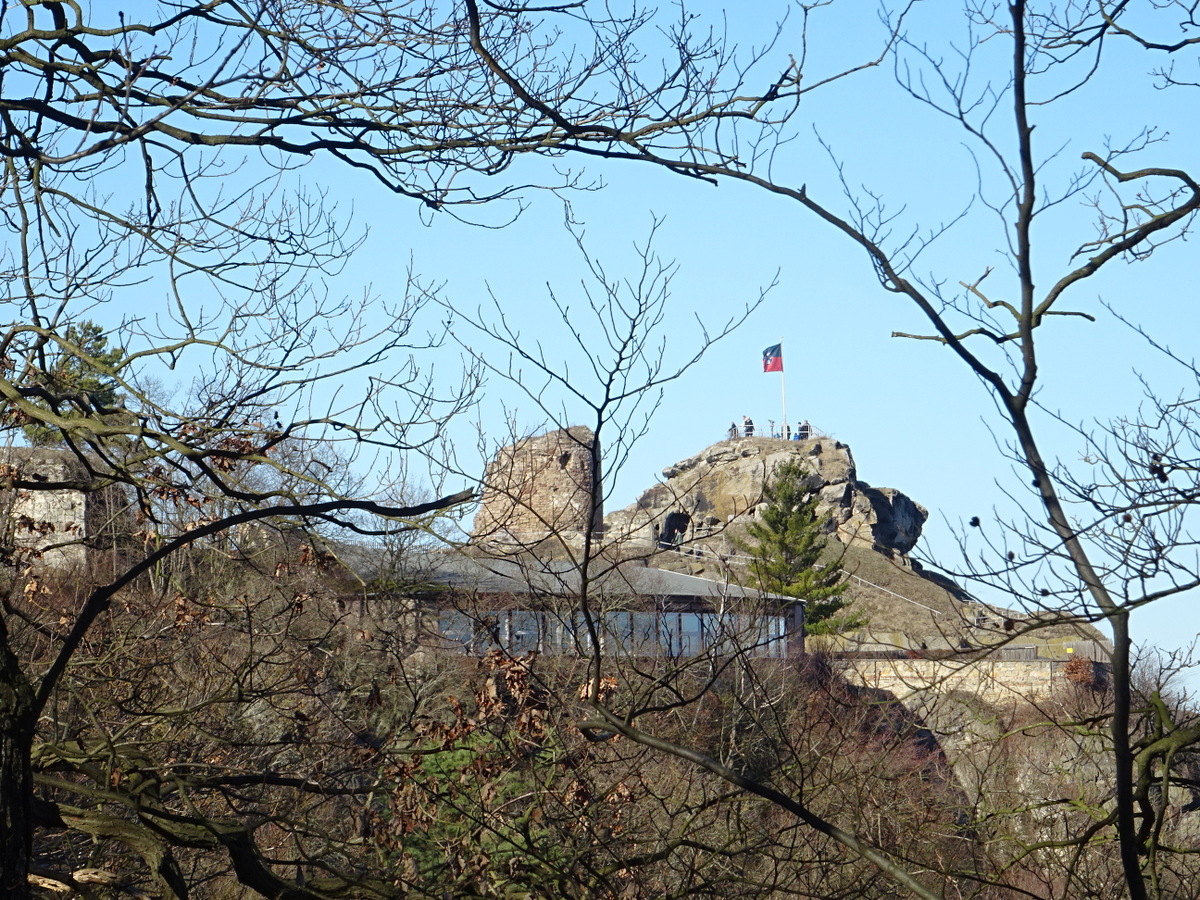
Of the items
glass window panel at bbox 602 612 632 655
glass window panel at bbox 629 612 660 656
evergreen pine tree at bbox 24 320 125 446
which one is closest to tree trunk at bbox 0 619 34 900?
evergreen pine tree at bbox 24 320 125 446

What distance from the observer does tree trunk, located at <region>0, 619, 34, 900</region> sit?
280cm

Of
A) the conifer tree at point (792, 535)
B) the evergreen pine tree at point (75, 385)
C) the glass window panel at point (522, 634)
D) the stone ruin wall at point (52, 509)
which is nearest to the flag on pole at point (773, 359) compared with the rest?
the conifer tree at point (792, 535)

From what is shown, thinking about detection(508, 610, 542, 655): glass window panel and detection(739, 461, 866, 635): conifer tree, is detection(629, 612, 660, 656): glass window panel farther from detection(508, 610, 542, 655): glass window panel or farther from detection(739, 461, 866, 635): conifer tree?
detection(739, 461, 866, 635): conifer tree

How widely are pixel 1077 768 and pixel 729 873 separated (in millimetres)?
2665

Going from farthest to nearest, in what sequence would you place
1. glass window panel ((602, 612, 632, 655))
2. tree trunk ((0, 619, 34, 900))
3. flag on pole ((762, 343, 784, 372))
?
1. flag on pole ((762, 343, 784, 372))
2. glass window panel ((602, 612, 632, 655))
3. tree trunk ((0, 619, 34, 900))

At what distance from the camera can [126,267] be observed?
4.58 m

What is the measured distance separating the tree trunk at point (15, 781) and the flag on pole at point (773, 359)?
63000mm

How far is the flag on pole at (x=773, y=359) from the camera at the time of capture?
65.2 m

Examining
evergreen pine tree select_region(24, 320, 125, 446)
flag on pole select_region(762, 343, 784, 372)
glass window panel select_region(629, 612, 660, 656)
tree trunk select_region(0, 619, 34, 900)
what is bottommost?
tree trunk select_region(0, 619, 34, 900)

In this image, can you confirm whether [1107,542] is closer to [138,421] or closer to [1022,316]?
[1022,316]

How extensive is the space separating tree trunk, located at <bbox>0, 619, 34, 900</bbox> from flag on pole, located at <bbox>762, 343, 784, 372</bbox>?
63000 mm

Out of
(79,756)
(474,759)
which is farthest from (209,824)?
(474,759)

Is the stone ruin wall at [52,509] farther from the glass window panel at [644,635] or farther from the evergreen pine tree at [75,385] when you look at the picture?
the glass window panel at [644,635]

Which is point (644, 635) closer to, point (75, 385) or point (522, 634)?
point (522, 634)
